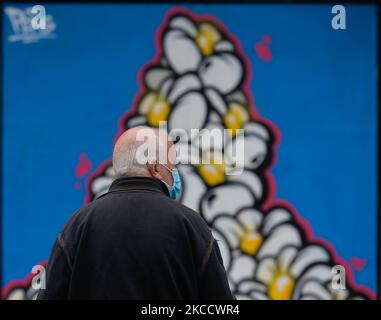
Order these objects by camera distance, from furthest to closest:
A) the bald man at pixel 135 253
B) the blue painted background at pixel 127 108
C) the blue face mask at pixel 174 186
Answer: the blue painted background at pixel 127 108 → the blue face mask at pixel 174 186 → the bald man at pixel 135 253

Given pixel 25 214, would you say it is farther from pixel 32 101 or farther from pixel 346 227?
pixel 346 227

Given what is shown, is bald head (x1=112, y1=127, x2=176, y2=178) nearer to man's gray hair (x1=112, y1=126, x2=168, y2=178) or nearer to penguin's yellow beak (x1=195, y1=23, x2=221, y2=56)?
man's gray hair (x1=112, y1=126, x2=168, y2=178)

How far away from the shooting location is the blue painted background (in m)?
4.70

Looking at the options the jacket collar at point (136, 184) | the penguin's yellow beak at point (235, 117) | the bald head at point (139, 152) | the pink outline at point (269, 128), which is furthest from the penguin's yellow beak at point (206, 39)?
the jacket collar at point (136, 184)

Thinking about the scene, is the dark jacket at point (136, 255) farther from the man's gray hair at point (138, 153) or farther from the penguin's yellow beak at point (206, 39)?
the penguin's yellow beak at point (206, 39)

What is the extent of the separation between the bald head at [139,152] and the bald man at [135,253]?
8cm

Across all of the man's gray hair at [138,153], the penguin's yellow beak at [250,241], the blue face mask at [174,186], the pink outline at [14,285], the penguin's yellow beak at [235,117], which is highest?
the penguin's yellow beak at [235,117]

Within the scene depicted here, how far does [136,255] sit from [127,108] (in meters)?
2.43

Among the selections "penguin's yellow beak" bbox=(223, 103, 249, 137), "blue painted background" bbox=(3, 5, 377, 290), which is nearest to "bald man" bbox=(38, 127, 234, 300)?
"blue painted background" bbox=(3, 5, 377, 290)

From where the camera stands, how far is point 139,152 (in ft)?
8.69

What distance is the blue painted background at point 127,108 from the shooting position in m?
4.70

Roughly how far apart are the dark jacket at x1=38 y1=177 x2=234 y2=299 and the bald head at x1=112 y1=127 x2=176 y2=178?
4.9 inches

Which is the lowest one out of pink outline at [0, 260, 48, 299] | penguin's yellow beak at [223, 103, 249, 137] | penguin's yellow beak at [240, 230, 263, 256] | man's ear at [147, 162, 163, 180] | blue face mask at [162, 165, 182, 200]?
pink outline at [0, 260, 48, 299]

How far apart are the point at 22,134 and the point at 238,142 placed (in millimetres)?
1673
